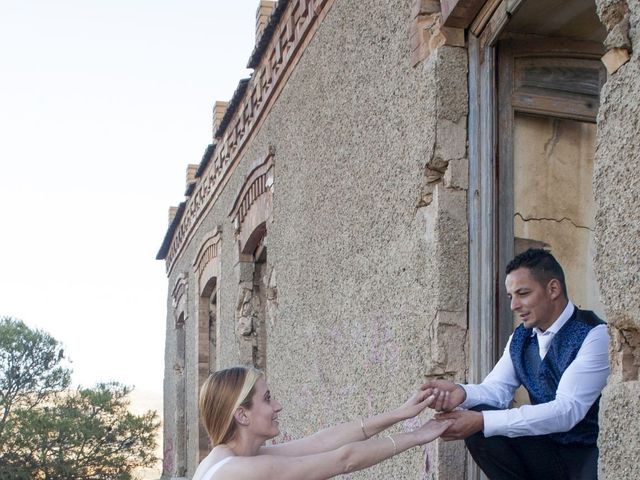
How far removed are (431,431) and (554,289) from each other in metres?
0.72

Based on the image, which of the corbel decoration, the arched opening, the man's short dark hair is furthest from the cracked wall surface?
the man's short dark hair

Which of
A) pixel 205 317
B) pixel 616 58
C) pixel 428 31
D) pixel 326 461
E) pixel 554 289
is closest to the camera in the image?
pixel 616 58

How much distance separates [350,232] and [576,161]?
4.60 feet

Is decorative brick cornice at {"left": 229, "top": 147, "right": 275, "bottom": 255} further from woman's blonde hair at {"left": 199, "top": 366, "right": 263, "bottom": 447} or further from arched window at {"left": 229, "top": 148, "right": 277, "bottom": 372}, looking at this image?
woman's blonde hair at {"left": 199, "top": 366, "right": 263, "bottom": 447}

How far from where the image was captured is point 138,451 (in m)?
15.3

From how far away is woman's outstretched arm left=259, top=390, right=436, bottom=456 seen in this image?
3922mm

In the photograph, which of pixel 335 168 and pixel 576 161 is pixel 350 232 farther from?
pixel 576 161

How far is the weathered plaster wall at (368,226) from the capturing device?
457cm

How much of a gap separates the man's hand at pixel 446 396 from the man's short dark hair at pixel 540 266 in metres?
0.51

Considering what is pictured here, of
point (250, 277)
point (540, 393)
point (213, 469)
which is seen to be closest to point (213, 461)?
point (213, 469)

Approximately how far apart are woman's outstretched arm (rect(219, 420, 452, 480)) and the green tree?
11.4 meters

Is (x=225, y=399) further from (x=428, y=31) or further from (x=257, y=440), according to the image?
(x=428, y=31)

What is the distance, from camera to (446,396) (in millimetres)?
3840

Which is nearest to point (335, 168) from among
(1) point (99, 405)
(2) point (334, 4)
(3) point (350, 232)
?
(3) point (350, 232)
